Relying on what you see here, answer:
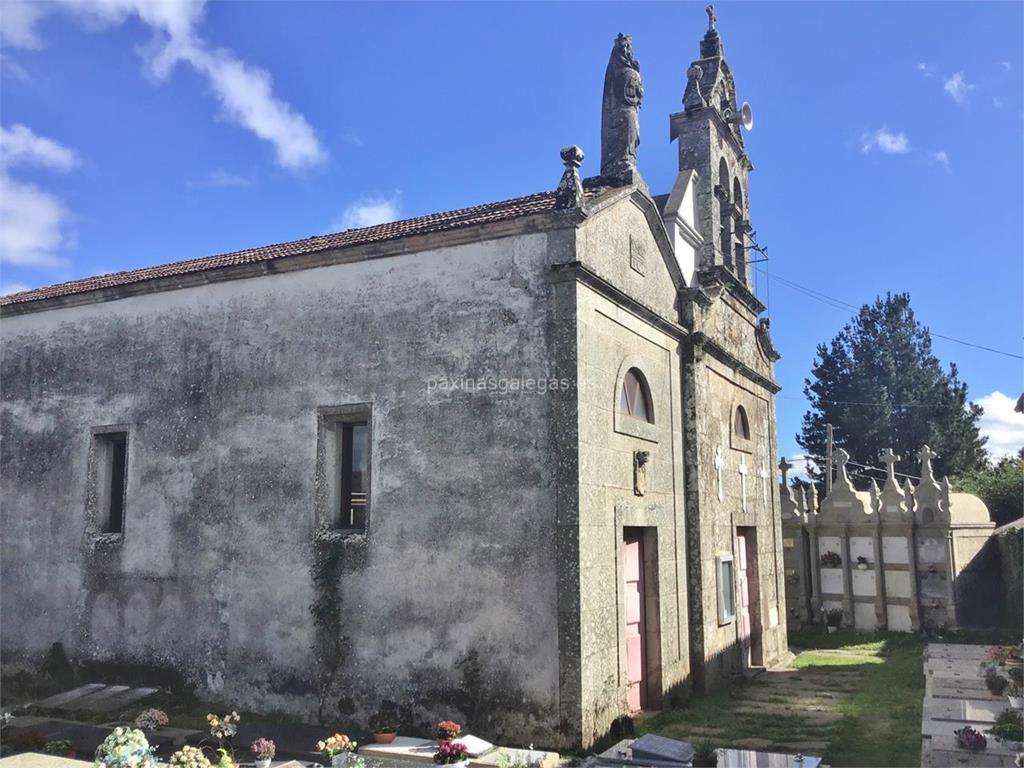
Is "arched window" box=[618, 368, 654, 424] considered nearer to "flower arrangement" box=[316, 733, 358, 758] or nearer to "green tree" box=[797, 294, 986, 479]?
"flower arrangement" box=[316, 733, 358, 758]

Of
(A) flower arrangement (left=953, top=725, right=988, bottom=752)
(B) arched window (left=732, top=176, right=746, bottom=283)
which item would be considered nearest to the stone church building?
(B) arched window (left=732, top=176, right=746, bottom=283)

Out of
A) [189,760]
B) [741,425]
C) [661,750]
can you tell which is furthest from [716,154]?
[189,760]

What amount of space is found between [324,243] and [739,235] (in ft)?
30.8

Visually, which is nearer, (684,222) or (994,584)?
(684,222)

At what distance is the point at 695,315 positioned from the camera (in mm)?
13828

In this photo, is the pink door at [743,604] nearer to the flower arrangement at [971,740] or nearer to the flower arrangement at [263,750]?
the flower arrangement at [971,740]

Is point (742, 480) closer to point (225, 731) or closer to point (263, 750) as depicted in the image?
point (225, 731)

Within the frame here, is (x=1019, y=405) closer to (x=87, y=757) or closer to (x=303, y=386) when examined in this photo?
(x=303, y=386)

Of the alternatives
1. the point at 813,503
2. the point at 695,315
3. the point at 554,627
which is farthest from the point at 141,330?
the point at 813,503

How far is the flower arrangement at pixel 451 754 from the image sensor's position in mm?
7875

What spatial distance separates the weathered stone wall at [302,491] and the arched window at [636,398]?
1.98 meters

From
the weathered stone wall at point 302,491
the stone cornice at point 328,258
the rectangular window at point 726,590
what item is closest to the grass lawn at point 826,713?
the rectangular window at point 726,590

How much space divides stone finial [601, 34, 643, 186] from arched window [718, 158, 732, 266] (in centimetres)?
465

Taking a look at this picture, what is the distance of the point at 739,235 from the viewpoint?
1750cm
